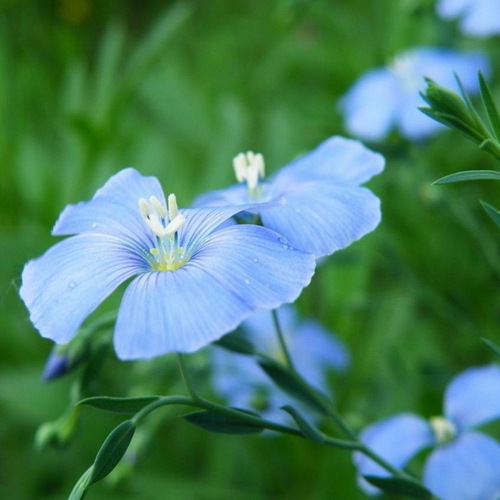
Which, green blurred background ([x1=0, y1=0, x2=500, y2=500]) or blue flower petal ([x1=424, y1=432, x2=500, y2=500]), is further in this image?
green blurred background ([x1=0, y1=0, x2=500, y2=500])

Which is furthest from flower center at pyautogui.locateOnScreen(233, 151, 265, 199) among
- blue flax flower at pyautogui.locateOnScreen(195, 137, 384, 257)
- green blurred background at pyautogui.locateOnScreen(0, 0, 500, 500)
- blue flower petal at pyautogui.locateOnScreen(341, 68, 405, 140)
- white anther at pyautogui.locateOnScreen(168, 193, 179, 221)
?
blue flower petal at pyautogui.locateOnScreen(341, 68, 405, 140)

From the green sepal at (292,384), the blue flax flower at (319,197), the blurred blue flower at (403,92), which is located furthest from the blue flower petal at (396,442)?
the blurred blue flower at (403,92)

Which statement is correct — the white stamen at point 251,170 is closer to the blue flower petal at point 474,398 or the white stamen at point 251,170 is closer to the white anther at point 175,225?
the white anther at point 175,225

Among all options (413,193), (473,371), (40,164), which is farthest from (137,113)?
(473,371)

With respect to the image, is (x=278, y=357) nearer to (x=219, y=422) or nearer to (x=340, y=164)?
(x=340, y=164)

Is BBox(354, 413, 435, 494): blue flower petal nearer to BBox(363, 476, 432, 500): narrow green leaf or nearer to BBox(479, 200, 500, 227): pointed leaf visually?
BBox(363, 476, 432, 500): narrow green leaf

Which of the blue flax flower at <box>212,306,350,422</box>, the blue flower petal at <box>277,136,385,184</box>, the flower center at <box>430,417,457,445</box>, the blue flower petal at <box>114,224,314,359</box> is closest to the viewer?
Result: the blue flower petal at <box>114,224,314,359</box>

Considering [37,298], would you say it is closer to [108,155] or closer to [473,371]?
[473,371]
